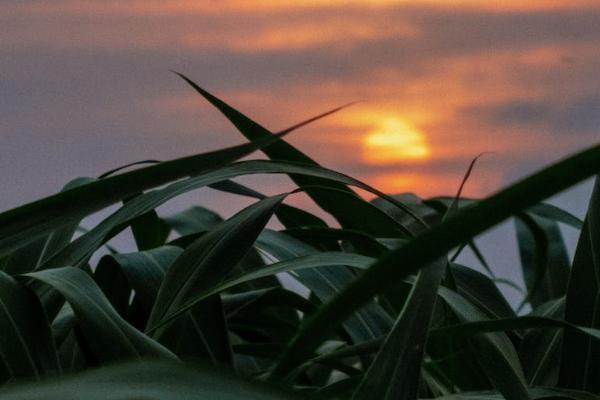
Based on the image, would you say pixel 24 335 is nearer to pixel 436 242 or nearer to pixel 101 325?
pixel 101 325

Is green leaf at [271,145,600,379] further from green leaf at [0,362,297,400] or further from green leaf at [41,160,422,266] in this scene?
green leaf at [41,160,422,266]

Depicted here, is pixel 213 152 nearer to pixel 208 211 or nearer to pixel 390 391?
pixel 390 391

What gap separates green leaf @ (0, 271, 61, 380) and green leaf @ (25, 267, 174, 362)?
0.5 inches

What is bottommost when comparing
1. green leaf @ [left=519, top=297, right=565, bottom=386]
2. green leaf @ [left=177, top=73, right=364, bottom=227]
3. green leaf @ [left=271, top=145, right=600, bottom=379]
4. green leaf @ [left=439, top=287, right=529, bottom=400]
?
green leaf @ [left=519, top=297, right=565, bottom=386]

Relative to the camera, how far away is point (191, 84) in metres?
0.44

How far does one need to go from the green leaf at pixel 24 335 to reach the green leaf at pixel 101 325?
1 cm

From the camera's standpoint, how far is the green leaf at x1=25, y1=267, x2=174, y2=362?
0.33m

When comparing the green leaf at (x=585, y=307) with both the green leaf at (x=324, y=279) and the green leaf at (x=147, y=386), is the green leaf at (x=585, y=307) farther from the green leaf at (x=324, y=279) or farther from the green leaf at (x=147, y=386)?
the green leaf at (x=147, y=386)

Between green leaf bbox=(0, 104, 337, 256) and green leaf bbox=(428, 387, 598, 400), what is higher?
green leaf bbox=(0, 104, 337, 256)

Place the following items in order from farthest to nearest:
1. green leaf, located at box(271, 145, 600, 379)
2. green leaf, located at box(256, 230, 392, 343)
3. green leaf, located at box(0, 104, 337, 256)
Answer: green leaf, located at box(256, 230, 392, 343)
green leaf, located at box(0, 104, 337, 256)
green leaf, located at box(271, 145, 600, 379)

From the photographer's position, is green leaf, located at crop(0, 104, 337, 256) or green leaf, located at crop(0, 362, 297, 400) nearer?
green leaf, located at crop(0, 362, 297, 400)

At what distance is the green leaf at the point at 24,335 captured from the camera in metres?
0.35

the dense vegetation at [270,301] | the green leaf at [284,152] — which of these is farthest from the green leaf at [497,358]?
the green leaf at [284,152]

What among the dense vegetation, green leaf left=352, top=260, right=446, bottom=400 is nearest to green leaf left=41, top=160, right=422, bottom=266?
the dense vegetation
